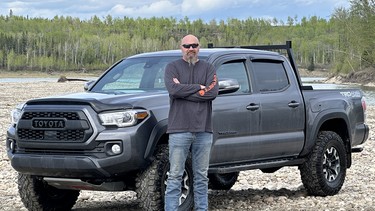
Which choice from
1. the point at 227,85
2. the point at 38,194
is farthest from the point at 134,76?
the point at 38,194

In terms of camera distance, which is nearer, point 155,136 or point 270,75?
point 155,136

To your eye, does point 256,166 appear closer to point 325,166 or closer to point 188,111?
point 325,166

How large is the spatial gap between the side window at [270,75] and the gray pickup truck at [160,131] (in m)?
0.01

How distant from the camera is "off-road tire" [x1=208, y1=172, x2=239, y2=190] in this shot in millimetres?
10773

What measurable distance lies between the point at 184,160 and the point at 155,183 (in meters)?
0.55

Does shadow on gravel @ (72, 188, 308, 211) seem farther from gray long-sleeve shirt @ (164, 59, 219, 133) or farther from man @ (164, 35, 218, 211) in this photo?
gray long-sleeve shirt @ (164, 59, 219, 133)

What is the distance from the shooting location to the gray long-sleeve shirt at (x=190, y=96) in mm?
7180

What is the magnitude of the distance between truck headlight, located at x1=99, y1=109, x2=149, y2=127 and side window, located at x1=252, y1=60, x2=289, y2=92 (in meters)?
2.19

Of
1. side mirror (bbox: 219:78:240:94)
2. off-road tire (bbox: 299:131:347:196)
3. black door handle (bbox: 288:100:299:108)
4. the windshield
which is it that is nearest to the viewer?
side mirror (bbox: 219:78:240:94)

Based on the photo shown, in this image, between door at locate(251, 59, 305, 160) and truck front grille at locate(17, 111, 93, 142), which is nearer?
truck front grille at locate(17, 111, 93, 142)

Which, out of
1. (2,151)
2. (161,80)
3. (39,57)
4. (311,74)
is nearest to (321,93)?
(161,80)

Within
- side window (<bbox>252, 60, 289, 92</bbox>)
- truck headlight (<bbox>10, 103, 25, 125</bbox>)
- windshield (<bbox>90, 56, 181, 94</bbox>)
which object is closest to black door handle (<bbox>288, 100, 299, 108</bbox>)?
side window (<bbox>252, 60, 289, 92</bbox>)

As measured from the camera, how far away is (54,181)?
802 cm

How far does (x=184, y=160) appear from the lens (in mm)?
7410
